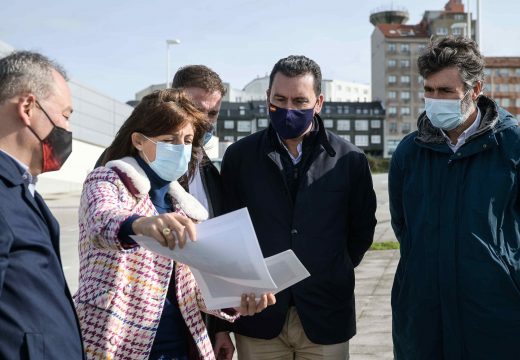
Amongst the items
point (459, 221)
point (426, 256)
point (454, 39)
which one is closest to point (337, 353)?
point (426, 256)

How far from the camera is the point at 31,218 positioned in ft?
6.56

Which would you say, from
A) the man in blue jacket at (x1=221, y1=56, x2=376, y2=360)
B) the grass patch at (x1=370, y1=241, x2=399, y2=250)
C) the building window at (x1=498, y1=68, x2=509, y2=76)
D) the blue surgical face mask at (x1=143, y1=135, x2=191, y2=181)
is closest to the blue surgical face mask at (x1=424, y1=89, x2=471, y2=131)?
the man in blue jacket at (x1=221, y1=56, x2=376, y2=360)

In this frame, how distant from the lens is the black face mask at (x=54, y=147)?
220 centimetres

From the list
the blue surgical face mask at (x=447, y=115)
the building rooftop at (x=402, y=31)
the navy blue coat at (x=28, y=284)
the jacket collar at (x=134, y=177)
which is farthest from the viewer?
the building rooftop at (x=402, y=31)

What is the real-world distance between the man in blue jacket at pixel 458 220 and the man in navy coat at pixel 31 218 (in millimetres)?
1750

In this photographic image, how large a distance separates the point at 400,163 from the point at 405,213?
284 mm

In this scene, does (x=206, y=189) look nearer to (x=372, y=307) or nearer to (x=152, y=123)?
(x=152, y=123)

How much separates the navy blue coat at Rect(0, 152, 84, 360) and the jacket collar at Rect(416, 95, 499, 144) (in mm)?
2046

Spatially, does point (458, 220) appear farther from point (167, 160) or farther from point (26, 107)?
point (26, 107)

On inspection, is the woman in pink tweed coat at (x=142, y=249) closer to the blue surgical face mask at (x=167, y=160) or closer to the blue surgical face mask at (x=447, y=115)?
the blue surgical face mask at (x=167, y=160)

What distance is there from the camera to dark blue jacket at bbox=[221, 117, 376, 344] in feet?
11.4

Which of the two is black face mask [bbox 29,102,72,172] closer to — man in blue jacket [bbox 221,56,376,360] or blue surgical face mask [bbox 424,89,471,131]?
man in blue jacket [bbox 221,56,376,360]

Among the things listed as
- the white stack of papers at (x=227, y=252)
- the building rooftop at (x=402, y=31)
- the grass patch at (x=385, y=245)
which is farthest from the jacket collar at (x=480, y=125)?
the building rooftop at (x=402, y=31)

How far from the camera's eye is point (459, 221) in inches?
123
